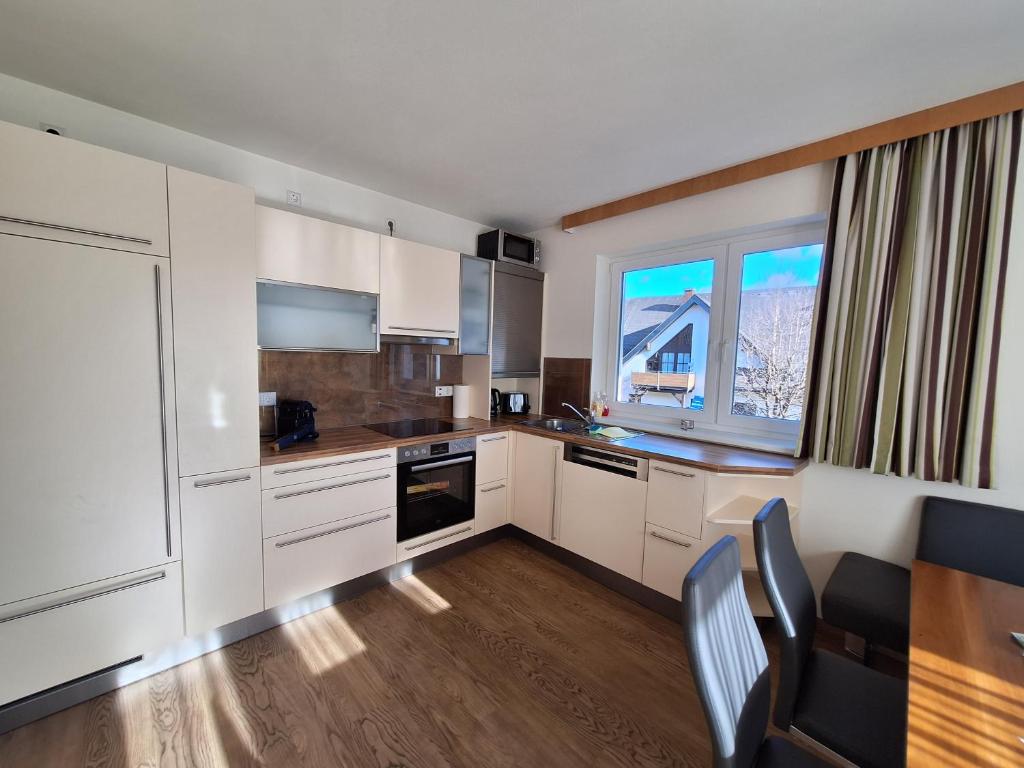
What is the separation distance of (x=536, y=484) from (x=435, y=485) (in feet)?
2.33

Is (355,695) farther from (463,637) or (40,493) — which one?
(40,493)

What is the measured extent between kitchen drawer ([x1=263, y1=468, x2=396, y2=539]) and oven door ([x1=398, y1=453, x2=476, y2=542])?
12 centimetres

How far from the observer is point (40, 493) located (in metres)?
1.45

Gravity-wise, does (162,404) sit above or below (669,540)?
above

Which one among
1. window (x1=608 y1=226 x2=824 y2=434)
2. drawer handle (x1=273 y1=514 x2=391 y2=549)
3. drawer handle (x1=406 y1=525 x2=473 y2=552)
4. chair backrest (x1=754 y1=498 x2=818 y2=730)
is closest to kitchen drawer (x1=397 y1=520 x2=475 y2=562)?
drawer handle (x1=406 y1=525 x2=473 y2=552)

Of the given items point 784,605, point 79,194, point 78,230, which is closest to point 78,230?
point 78,230

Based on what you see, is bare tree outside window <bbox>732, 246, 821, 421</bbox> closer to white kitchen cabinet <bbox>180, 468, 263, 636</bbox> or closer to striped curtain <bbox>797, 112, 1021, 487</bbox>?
striped curtain <bbox>797, 112, 1021, 487</bbox>

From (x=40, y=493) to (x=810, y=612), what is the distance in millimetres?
2691

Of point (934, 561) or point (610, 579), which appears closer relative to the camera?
point (934, 561)

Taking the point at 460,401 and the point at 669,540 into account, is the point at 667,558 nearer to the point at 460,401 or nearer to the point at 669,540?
the point at 669,540

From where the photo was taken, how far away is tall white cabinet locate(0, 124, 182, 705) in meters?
1.40

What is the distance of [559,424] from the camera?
3.14 metres

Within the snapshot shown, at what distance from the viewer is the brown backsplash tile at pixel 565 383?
10.7ft

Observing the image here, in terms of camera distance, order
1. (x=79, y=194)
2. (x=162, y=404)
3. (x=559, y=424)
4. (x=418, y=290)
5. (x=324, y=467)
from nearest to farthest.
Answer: (x=79, y=194) < (x=162, y=404) < (x=324, y=467) < (x=418, y=290) < (x=559, y=424)
